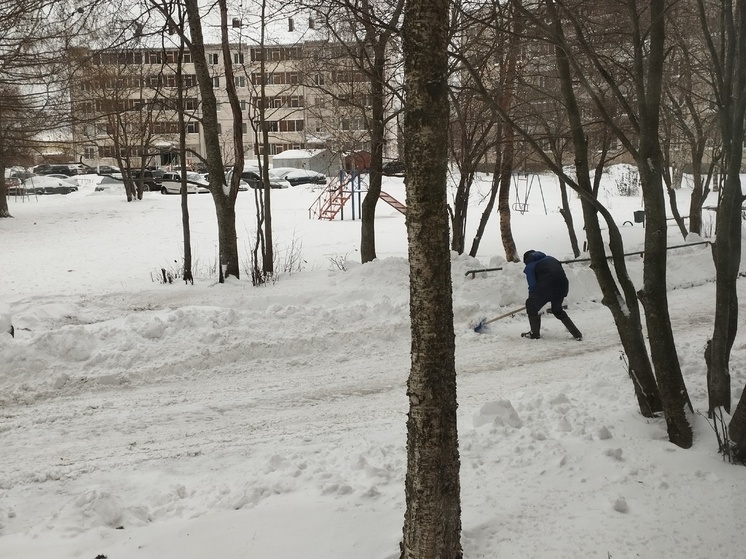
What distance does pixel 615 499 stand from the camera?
517cm

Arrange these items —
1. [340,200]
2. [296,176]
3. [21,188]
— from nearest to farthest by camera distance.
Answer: [340,200] < [21,188] < [296,176]

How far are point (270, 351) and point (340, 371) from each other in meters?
1.17

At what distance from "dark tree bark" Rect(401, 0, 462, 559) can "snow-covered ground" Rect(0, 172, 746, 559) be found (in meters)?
0.81

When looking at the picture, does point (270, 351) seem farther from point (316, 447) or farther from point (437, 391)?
point (437, 391)

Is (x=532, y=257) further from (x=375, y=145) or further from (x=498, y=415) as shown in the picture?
(x=375, y=145)

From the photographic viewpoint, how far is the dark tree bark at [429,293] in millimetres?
3574

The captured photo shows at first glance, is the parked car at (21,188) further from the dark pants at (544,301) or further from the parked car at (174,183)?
the dark pants at (544,301)

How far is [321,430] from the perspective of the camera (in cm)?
702

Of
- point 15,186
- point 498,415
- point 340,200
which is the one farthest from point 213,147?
point 15,186

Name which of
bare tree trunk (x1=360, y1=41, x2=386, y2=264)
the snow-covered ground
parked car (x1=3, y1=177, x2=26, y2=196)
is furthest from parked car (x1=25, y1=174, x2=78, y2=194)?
bare tree trunk (x1=360, y1=41, x2=386, y2=264)

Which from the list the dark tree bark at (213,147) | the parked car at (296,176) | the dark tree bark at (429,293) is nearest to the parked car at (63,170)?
the parked car at (296,176)

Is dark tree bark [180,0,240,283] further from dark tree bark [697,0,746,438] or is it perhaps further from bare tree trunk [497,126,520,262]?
dark tree bark [697,0,746,438]

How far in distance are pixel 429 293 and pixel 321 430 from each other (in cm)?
370

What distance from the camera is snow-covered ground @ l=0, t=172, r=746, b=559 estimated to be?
4914mm
